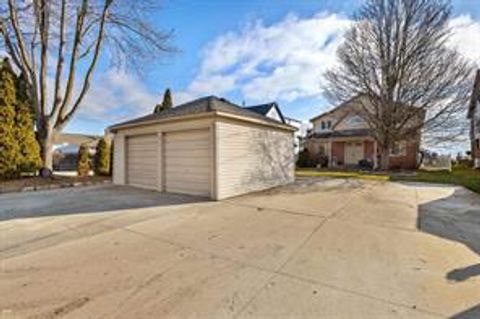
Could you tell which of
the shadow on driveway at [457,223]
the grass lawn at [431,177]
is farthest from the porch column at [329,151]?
the shadow on driveway at [457,223]

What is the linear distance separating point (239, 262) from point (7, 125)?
45.6 feet

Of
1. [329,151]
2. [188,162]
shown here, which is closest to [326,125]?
[329,151]

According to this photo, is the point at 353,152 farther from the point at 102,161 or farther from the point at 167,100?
the point at 102,161

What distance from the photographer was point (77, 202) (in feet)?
26.3

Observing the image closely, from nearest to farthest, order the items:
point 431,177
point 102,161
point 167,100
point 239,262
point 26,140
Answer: point 239,262
point 26,140
point 431,177
point 102,161
point 167,100

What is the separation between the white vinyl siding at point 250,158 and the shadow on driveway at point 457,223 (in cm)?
520

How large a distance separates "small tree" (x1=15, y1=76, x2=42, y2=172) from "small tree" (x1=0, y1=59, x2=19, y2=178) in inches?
10.9

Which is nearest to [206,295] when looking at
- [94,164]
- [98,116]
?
[94,164]

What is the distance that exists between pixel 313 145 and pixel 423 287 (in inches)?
979

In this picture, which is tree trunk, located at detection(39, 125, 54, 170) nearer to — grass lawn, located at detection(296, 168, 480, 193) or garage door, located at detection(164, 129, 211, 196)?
garage door, located at detection(164, 129, 211, 196)

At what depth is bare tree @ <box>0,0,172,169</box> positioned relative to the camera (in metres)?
12.5

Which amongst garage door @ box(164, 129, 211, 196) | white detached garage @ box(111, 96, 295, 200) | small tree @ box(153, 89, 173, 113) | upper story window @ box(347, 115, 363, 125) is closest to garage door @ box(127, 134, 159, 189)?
white detached garage @ box(111, 96, 295, 200)

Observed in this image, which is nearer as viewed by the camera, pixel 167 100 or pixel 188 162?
pixel 188 162

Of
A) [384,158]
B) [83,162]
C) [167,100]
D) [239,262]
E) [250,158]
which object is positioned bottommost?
[239,262]
